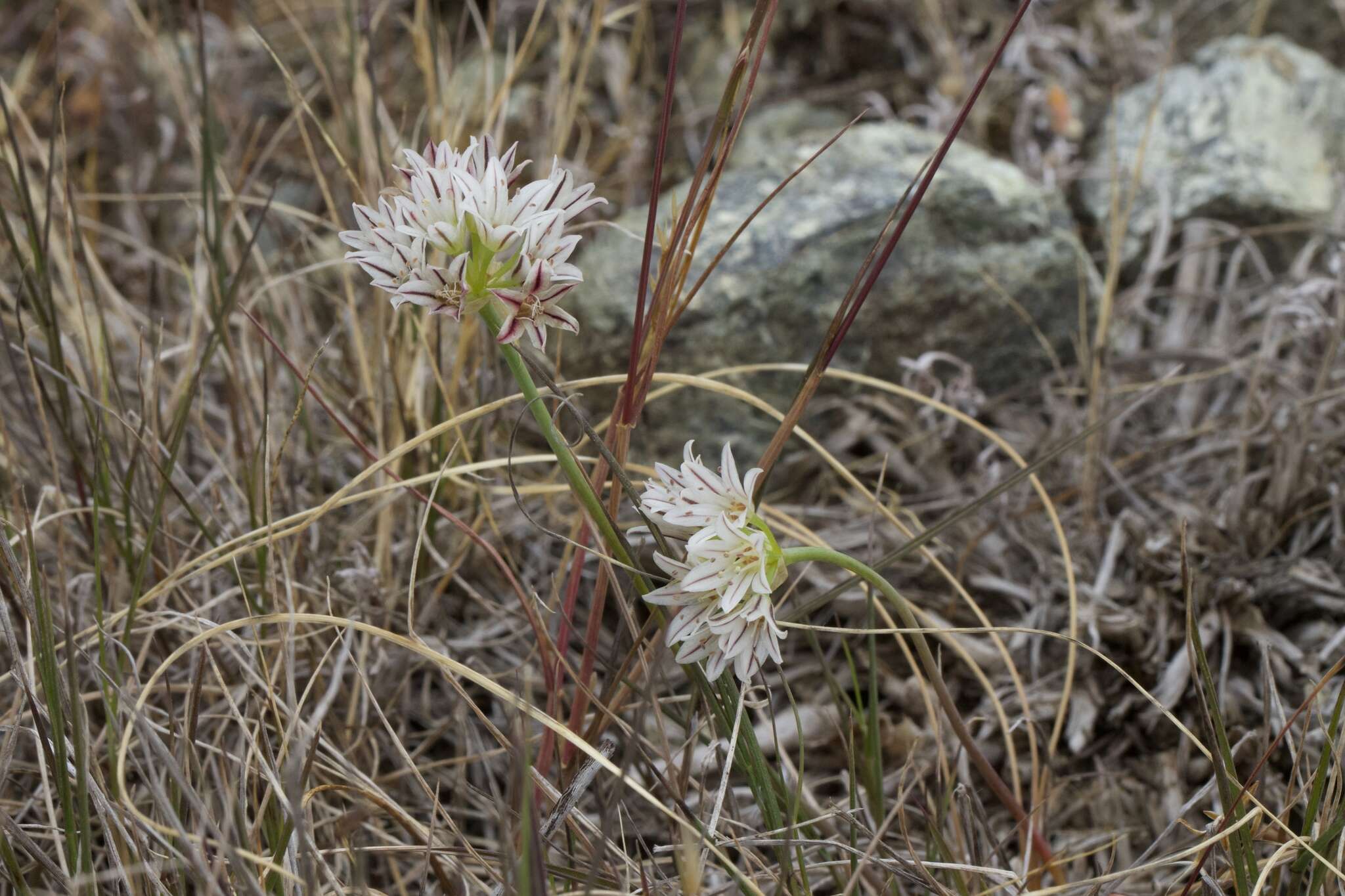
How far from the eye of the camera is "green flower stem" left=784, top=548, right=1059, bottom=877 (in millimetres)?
946

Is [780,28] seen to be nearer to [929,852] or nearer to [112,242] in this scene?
[112,242]

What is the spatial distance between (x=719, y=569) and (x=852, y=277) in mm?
1158

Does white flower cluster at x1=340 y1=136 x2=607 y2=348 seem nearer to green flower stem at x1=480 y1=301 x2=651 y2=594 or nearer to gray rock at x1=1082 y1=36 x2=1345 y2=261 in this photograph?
green flower stem at x1=480 y1=301 x2=651 y2=594

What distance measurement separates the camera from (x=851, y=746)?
115cm

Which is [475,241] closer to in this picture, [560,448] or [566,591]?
[560,448]

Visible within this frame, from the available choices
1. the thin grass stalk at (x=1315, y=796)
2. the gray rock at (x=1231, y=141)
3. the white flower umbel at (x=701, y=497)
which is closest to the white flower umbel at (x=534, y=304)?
the white flower umbel at (x=701, y=497)

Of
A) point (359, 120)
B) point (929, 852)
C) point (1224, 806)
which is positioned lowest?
point (929, 852)

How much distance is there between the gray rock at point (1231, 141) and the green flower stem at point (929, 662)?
147cm

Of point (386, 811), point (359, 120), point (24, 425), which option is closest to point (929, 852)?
point (386, 811)

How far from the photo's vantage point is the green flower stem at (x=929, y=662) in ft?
3.10

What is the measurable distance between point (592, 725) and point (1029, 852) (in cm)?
52

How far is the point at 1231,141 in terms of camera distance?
2391mm

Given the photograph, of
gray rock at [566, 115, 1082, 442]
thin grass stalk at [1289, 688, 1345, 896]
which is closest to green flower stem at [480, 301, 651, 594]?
thin grass stalk at [1289, 688, 1345, 896]

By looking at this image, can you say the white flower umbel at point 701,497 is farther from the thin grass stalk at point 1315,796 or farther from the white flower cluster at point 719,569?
the thin grass stalk at point 1315,796
